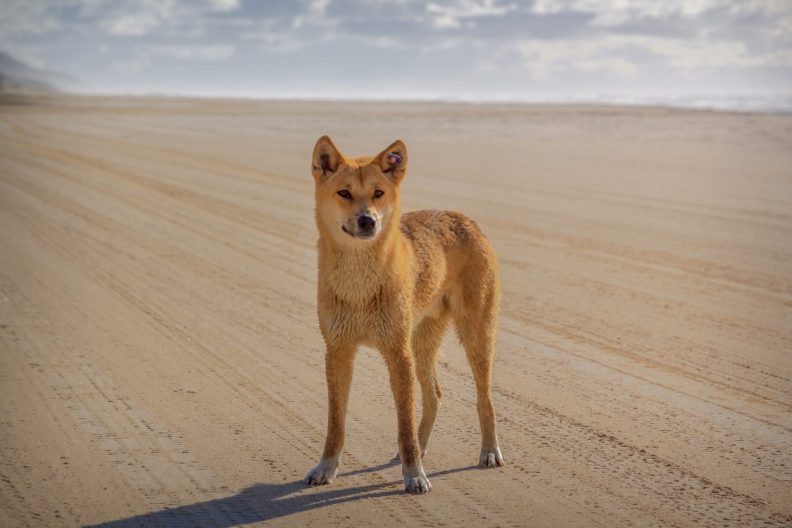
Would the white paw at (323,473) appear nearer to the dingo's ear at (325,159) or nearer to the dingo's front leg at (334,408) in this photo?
the dingo's front leg at (334,408)

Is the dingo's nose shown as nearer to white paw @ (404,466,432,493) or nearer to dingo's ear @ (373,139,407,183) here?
dingo's ear @ (373,139,407,183)

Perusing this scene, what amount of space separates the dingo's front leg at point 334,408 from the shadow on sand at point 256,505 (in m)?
0.08

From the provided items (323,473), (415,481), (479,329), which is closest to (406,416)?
(415,481)

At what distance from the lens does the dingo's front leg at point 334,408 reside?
4.87 metres

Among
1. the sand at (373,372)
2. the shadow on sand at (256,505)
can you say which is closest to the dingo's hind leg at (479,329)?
A: the sand at (373,372)

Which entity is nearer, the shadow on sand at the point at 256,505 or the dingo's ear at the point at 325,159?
the shadow on sand at the point at 256,505

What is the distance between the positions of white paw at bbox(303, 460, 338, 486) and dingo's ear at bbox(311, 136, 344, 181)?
1.62 metres

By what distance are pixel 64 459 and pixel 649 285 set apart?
21.5 feet

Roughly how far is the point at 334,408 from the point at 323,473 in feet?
1.23

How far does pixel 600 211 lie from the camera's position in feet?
48.0

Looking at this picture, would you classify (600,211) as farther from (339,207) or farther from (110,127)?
(110,127)

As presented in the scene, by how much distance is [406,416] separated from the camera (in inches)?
190

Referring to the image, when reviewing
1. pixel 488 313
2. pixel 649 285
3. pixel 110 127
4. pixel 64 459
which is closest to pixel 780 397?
pixel 488 313

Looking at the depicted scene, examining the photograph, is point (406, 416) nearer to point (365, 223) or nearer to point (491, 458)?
point (491, 458)
